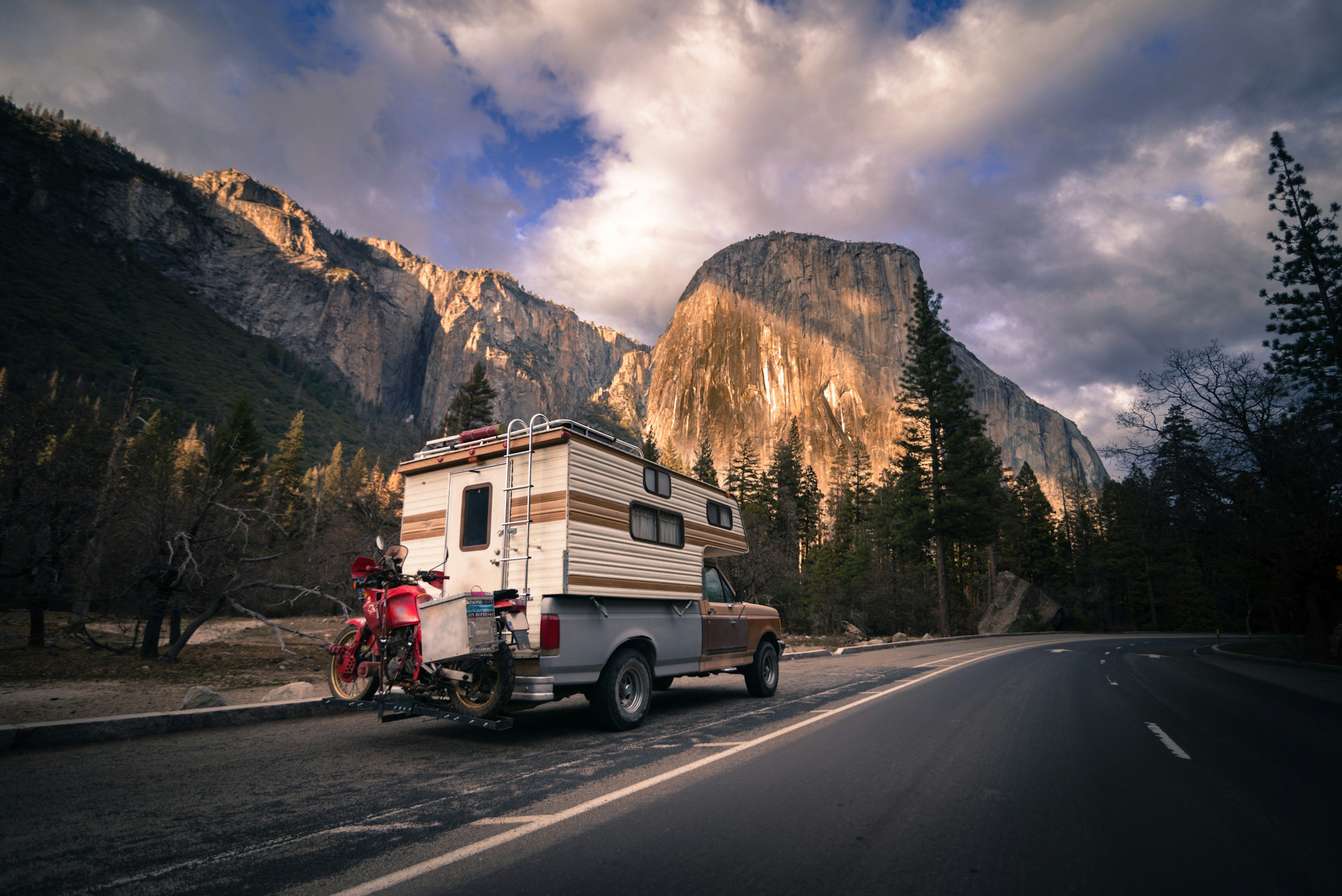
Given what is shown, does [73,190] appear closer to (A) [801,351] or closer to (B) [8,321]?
(B) [8,321]

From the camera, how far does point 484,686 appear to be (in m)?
5.68

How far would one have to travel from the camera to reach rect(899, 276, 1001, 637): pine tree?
34875 millimetres

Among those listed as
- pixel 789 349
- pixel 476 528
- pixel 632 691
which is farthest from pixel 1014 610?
pixel 789 349

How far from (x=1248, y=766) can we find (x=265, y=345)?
7028 inches

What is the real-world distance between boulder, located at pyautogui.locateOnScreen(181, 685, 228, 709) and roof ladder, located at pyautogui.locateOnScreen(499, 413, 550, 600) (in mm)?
4175

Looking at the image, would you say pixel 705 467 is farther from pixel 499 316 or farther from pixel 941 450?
pixel 499 316

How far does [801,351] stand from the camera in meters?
109

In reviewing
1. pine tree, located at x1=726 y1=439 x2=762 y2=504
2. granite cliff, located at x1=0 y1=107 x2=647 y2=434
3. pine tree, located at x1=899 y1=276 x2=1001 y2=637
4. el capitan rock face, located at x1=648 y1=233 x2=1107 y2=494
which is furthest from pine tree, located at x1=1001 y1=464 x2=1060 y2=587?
granite cliff, located at x1=0 y1=107 x2=647 y2=434

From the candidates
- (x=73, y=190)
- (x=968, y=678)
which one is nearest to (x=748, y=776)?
(x=968, y=678)

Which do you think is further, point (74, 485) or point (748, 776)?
point (74, 485)

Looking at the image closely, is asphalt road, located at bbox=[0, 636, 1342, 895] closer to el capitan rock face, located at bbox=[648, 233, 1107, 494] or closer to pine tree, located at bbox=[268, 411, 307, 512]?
pine tree, located at bbox=[268, 411, 307, 512]

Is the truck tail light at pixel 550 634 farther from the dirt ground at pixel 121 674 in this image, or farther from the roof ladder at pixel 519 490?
the dirt ground at pixel 121 674

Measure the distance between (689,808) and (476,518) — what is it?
4.01 m

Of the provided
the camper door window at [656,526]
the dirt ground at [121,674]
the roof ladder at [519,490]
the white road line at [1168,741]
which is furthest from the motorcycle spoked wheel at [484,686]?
the white road line at [1168,741]
